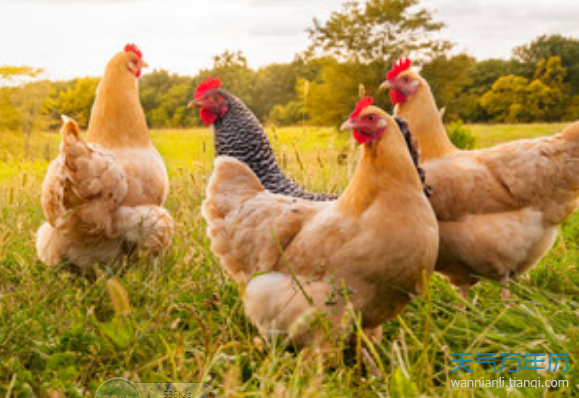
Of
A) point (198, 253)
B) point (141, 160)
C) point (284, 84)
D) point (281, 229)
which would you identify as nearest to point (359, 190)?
point (281, 229)

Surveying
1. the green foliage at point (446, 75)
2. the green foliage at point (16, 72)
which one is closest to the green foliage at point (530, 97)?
the green foliage at point (446, 75)

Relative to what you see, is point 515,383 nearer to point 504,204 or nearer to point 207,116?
point 504,204

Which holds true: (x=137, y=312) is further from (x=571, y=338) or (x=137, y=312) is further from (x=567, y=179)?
(x=567, y=179)

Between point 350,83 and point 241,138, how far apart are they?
70.4ft

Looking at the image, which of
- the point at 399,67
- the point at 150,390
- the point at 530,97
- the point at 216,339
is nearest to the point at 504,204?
the point at 399,67

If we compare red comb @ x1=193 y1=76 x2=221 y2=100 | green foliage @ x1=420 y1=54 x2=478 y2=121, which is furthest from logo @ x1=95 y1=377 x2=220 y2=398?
green foliage @ x1=420 y1=54 x2=478 y2=121

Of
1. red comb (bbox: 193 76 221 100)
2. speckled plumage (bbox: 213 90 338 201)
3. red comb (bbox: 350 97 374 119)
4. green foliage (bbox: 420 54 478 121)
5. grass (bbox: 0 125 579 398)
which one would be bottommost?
grass (bbox: 0 125 579 398)

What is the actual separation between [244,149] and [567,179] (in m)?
2.39

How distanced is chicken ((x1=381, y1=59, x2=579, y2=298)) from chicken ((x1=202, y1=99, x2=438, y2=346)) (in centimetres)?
107

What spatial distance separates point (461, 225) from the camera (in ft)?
11.6

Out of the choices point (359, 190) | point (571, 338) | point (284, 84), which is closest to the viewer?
point (571, 338)

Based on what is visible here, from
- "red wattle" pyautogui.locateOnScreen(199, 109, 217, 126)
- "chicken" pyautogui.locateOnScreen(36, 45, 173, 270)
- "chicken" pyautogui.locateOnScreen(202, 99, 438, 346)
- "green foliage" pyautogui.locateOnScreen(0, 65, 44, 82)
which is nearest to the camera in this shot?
"chicken" pyautogui.locateOnScreen(202, 99, 438, 346)

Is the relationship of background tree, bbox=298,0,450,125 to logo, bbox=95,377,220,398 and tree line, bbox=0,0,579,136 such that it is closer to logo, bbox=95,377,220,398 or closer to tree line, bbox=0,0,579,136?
tree line, bbox=0,0,579,136

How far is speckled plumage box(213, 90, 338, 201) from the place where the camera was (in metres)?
3.84
